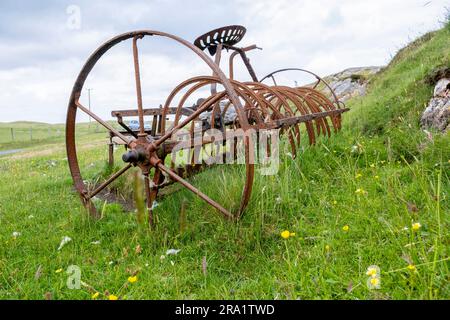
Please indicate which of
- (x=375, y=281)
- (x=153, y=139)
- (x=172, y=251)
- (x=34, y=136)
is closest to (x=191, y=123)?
(x=153, y=139)

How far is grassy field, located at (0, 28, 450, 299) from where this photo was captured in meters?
2.15

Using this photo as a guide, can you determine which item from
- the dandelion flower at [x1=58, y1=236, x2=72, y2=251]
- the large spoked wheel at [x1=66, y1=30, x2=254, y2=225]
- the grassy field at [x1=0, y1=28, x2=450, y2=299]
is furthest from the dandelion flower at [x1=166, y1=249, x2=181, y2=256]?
the dandelion flower at [x1=58, y1=236, x2=72, y2=251]

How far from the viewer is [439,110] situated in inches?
193

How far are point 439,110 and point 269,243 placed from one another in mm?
3432

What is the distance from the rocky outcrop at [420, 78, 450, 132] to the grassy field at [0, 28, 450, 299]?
0.31 m

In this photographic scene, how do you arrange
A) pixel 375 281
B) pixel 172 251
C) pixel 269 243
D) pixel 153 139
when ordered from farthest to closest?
1. pixel 153 139
2. pixel 172 251
3. pixel 269 243
4. pixel 375 281

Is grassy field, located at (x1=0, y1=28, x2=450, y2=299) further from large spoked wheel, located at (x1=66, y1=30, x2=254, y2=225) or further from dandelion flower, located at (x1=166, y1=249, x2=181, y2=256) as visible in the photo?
large spoked wheel, located at (x1=66, y1=30, x2=254, y2=225)

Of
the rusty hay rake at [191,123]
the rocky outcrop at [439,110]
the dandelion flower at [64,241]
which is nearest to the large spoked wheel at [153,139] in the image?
the rusty hay rake at [191,123]

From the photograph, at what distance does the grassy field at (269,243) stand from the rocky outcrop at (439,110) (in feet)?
1.02

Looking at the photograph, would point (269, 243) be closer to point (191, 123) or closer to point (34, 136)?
point (191, 123)

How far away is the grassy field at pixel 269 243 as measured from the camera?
7.04 ft

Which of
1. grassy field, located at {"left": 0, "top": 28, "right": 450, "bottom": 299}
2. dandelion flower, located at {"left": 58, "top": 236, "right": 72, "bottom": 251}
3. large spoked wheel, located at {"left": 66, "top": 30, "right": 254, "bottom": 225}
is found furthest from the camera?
dandelion flower, located at {"left": 58, "top": 236, "right": 72, "bottom": 251}
